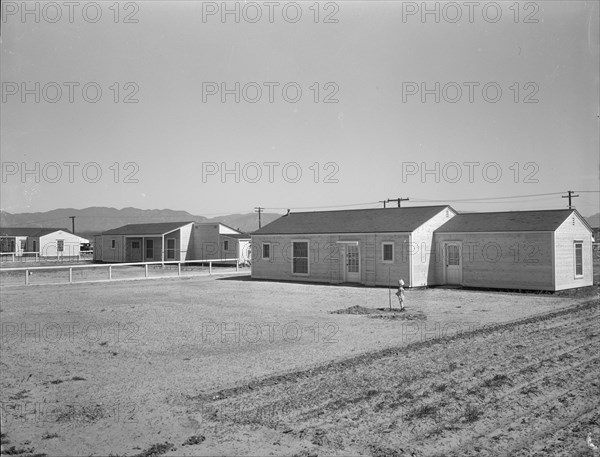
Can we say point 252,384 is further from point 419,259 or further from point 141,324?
point 419,259

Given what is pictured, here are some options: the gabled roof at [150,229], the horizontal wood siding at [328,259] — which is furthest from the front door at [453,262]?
the gabled roof at [150,229]

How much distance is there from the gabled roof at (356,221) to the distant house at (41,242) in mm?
38670

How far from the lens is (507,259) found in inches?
906

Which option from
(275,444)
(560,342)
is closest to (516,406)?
(275,444)

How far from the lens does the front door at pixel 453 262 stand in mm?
24500

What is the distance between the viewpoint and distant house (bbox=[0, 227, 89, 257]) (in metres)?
60.3

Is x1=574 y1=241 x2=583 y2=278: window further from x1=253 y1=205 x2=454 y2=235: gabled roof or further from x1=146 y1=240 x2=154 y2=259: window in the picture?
x1=146 y1=240 x2=154 y2=259: window

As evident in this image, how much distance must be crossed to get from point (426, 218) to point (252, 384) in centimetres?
1843

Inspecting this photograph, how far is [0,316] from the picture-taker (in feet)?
48.6

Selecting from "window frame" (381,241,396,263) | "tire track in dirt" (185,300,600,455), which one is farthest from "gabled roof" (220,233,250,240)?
"tire track in dirt" (185,300,600,455)

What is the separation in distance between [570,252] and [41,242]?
55.3 m

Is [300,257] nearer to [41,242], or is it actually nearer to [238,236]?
[238,236]

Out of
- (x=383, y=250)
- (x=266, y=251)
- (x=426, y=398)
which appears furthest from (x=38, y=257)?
(x=426, y=398)

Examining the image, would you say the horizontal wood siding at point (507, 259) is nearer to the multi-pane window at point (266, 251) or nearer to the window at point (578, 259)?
the window at point (578, 259)
